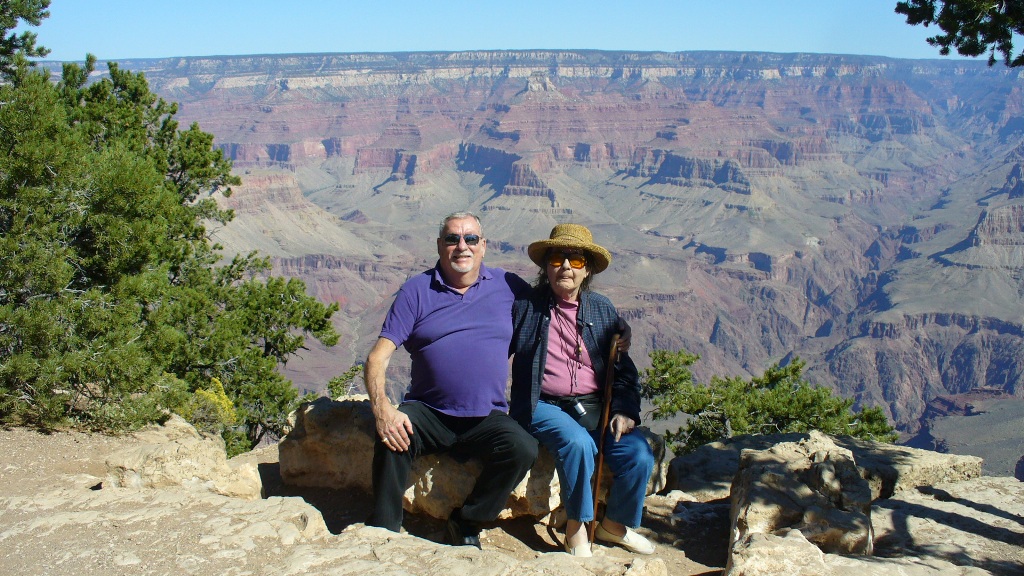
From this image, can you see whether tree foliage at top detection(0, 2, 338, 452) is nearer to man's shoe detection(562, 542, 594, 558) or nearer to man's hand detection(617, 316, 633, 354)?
man's shoe detection(562, 542, 594, 558)

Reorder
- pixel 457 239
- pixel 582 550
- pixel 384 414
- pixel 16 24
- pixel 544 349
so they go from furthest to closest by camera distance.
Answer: pixel 16 24 < pixel 544 349 < pixel 457 239 < pixel 582 550 < pixel 384 414

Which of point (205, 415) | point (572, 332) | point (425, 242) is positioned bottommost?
point (205, 415)

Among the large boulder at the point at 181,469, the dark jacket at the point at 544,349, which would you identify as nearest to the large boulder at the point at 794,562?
the dark jacket at the point at 544,349

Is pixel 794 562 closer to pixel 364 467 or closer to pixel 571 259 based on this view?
pixel 571 259

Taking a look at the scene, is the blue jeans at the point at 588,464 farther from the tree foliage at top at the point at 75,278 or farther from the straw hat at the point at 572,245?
the tree foliage at top at the point at 75,278

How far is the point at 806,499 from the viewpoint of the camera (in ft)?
20.2

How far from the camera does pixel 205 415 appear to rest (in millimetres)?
10531

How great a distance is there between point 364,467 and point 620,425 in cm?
240

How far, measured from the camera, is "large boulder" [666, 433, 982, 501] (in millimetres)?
7914

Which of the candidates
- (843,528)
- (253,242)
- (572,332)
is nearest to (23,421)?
(572,332)

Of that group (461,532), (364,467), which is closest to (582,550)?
(461,532)

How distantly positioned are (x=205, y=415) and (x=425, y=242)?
465 feet

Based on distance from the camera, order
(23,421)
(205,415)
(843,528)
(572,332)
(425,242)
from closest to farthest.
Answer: (843,528) → (572,332) → (23,421) → (205,415) → (425,242)

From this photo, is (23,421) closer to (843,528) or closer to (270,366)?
(843,528)
